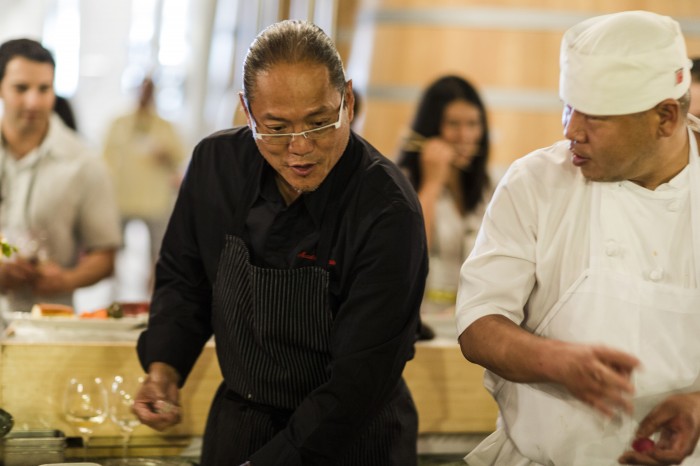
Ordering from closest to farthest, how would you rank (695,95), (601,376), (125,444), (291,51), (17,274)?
1. (601,376)
2. (291,51)
3. (125,444)
4. (695,95)
5. (17,274)

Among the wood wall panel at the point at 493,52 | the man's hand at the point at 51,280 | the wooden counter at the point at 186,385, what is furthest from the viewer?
the wood wall panel at the point at 493,52

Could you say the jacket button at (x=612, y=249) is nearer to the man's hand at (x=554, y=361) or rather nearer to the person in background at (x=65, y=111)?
the man's hand at (x=554, y=361)

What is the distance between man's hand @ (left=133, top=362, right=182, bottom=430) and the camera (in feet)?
6.97

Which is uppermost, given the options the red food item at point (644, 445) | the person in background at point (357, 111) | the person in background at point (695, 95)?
the person in background at point (695, 95)

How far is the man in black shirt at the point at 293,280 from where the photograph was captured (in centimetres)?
200

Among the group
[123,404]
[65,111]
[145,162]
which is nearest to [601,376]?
[123,404]

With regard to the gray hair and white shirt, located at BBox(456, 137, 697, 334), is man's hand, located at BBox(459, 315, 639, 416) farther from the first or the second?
the gray hair

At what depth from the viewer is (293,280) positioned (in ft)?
6.93

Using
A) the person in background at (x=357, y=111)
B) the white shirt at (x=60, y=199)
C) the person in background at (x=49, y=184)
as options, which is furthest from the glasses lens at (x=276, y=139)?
the person in background at (x=357, y=111)

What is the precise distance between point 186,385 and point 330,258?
673 millimetres

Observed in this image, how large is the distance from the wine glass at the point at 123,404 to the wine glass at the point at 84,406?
0.06 feet

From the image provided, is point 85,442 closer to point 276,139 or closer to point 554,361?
point 276,139

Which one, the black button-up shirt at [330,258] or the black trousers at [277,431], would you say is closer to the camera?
the black button-up shirt at [330,258]

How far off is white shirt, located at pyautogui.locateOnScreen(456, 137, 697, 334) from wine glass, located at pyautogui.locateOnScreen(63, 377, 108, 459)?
0.81 m
